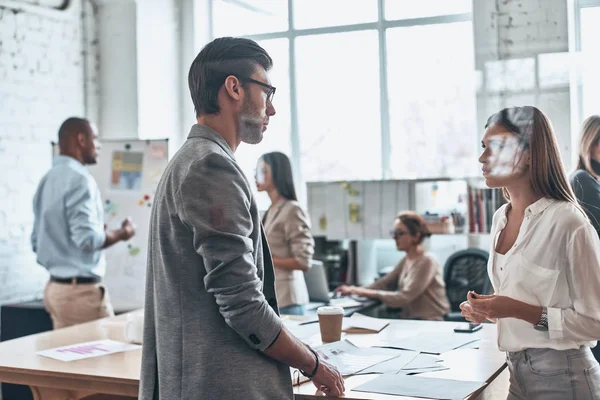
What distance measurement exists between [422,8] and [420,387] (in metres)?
4.23

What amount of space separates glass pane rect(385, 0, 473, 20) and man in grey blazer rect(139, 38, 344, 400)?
13.4ft

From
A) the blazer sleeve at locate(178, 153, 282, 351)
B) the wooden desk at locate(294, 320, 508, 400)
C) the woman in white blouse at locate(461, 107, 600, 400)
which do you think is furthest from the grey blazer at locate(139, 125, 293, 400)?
the woman in white blouse at locate(461, 107, 600, 400)

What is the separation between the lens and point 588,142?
3002 millimetres

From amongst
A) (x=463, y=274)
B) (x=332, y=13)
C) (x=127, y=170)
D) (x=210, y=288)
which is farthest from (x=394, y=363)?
(x=332, y=13)

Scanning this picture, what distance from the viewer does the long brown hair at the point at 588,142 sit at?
2.98 metres

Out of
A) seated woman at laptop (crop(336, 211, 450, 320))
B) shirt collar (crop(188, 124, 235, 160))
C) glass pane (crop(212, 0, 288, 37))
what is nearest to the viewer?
shirt collar (crop(188, 124, 235, 160))

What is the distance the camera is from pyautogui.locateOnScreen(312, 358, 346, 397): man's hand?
1.55 m

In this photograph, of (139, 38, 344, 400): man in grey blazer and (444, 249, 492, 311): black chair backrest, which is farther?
(444, 249, 492, 311): black chair backrest

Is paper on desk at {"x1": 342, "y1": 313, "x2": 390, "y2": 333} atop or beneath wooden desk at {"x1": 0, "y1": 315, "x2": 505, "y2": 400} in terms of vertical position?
atop

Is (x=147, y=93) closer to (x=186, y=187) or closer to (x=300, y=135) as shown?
(x=300, y=135)

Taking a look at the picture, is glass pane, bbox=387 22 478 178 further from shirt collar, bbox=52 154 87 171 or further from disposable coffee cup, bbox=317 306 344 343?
disposable coffee cup, bbox=317 306 344 343

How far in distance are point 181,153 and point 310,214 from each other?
3.71m

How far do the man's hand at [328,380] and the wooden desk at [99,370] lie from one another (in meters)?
0.09

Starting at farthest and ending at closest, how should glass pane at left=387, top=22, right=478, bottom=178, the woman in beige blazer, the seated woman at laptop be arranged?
glass pane at left=387, top=22, right=478, bottom=178 < the seated woman at laptop < the woman in beige blazer
